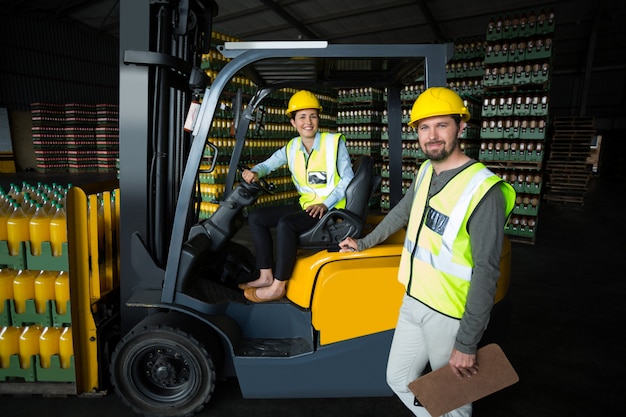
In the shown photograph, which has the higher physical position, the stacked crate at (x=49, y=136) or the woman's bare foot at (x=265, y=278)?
the stacked crate at (x=49, y=136)

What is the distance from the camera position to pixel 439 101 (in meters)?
1.79

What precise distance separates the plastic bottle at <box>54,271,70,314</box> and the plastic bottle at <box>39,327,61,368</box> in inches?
7.8

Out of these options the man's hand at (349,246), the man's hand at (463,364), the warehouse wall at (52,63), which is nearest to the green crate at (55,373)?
the man's hand at (349,246)

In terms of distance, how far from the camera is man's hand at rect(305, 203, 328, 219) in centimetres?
292

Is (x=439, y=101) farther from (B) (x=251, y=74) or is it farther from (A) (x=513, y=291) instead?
(A) (x=513, y=291)

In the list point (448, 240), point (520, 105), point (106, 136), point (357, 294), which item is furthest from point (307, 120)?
point (106, 136)

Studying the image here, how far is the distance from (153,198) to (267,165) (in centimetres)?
102

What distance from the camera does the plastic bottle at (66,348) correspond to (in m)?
2.88

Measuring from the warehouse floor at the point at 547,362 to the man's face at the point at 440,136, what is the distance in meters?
2.11

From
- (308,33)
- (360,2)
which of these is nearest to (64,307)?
(360,2)

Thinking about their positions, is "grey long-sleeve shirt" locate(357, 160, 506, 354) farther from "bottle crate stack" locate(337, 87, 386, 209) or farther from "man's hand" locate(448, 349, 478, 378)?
"bottle crate stack" locate(337, 87, 386, 209)

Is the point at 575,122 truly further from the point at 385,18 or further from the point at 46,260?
the point at 46,260

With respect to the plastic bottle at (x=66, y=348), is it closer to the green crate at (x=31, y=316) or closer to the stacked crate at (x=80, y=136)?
the green crate at (x=31, y=316)

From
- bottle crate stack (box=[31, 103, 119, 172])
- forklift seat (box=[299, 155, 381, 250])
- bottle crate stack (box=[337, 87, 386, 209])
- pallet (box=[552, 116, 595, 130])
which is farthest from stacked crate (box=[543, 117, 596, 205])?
bottle crate stack (box=[31, 103, 119, 172])
